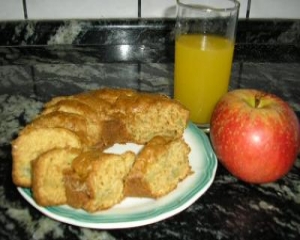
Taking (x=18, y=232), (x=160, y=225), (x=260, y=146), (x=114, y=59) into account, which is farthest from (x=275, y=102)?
(x=114, y=59)

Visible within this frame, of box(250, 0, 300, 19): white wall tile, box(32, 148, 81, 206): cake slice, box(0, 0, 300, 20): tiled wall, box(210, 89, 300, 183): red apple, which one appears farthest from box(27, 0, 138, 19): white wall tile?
box(32, 148, 81, 206): cake slice

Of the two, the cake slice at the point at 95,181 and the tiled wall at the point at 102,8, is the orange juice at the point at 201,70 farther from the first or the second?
the tiled wall at the point at 102,8

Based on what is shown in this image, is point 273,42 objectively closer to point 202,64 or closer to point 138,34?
point 138,34

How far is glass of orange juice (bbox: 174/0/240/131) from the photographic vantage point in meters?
0.99

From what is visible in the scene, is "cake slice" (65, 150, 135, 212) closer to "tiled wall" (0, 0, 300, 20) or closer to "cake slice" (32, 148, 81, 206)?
"cake slice" (32, 148, 81, 206)

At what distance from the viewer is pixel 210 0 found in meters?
1.14

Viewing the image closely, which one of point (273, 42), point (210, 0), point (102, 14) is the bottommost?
point (273, 42)

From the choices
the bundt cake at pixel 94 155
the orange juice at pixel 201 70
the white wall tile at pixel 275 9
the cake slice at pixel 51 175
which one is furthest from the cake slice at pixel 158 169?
the white wall tile at pixel 275 9

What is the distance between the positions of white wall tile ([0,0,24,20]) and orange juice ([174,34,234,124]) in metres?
0.76

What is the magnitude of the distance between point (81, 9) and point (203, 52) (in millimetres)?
723

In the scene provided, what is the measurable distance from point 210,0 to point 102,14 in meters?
0.55

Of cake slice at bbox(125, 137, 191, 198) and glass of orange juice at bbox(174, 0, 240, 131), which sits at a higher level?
glass of orange juice at bbox(174, 0, 240, 131)

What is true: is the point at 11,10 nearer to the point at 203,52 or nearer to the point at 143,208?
the point at 203,52

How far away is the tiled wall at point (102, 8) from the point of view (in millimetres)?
1486
